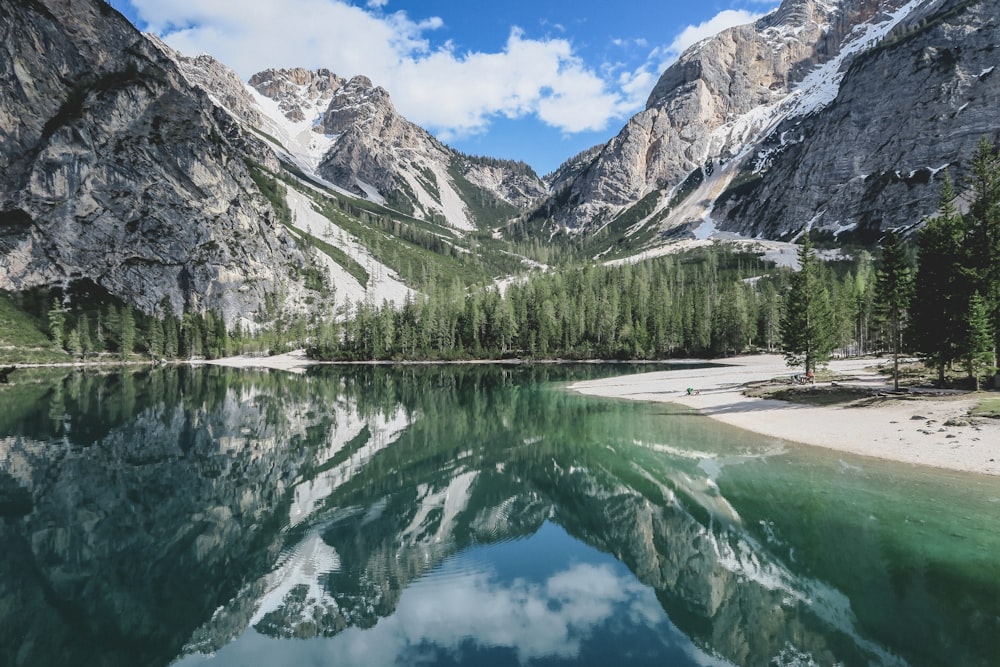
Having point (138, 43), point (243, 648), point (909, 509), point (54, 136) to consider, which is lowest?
point (243, 648)

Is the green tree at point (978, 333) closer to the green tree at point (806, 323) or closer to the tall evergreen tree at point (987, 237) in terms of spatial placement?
the tall evergreen tree at point (987, 237)

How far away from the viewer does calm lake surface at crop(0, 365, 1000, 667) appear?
505 inches

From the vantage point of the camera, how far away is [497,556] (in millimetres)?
18547

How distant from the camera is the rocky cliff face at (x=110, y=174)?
15000cm

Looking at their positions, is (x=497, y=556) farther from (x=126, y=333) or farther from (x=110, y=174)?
Answer: (x=110, y=174)

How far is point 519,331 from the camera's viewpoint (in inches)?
5354

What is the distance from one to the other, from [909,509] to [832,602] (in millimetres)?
8311

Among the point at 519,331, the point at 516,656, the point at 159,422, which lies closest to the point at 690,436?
the point at 516,656

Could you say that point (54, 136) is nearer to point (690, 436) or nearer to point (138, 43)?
point (138, 43)

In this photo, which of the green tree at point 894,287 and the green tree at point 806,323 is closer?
the green tree at point 894,287

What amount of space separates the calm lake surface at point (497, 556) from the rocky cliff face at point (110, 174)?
155629 mm

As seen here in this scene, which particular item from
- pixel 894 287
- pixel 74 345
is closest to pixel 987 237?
pixel 894 287

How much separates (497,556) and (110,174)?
19391cm

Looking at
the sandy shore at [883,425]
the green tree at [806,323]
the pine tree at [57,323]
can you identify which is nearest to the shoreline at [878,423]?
the sandy shore at [883,425]
